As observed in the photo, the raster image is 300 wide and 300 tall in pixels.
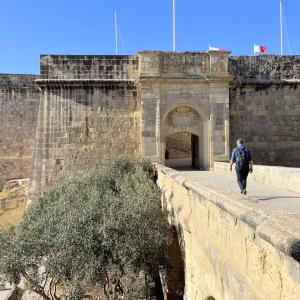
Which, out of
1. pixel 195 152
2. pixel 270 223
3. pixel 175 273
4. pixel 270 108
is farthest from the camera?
pixel 195 152

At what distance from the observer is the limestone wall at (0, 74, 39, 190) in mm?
20641

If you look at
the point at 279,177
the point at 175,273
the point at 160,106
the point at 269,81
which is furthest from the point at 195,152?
the point at 279,177

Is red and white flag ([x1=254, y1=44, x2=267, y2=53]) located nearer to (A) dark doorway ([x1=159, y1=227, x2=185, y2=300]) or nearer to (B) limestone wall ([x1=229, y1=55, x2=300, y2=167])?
(B) limestone wall ([x1=229, y1=55, x2=300, y2=167])

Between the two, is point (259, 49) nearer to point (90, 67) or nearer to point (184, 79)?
point (184, 79)

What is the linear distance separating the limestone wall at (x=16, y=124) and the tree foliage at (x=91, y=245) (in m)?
13.0

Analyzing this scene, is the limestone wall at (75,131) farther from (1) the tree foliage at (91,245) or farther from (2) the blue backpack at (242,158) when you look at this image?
(2) the blue backpack at (242,158)

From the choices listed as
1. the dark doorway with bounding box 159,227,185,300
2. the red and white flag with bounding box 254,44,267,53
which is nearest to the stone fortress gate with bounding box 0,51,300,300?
the red and white flag with bounding box 254,44,267,53

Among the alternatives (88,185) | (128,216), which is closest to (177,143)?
(88,185)

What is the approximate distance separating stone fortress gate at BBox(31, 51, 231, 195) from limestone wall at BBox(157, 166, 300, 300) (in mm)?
7164

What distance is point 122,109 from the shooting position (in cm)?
1332

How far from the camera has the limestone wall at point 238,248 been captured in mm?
2369

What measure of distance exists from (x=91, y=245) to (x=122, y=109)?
292 inches

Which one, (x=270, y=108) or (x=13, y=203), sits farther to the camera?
(x=13, y=203)

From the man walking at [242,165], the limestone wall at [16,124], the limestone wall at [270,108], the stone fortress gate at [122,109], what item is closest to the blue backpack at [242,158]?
the man walking at [242,165]
